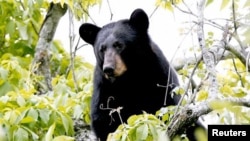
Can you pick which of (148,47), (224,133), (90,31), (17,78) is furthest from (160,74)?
(224,133)

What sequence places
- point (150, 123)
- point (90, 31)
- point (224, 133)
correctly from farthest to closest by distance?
1. point (90, 31)
2. point (150, 123)
3. point (224, 133)

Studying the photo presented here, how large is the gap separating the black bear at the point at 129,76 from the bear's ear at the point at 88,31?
0.13 metres

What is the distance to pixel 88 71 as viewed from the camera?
6.98 m

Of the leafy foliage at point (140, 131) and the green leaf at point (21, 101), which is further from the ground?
the green leaf at point (21, 101)

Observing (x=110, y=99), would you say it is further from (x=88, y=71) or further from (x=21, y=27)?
(x=21, y=27)

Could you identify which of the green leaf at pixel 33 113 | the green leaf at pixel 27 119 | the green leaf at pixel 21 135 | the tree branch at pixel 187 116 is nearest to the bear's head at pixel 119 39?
the green leaf at pixel 33 113

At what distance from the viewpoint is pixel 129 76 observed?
20.2 ft

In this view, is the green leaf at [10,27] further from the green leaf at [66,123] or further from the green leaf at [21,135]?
the green leaf at [21,135]

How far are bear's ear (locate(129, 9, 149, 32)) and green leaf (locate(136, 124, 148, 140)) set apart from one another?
260 cm

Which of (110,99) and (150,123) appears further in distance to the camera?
(110,99)

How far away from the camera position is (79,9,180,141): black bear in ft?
19.6

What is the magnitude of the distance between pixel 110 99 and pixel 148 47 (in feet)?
1.91

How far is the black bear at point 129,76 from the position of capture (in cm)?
596

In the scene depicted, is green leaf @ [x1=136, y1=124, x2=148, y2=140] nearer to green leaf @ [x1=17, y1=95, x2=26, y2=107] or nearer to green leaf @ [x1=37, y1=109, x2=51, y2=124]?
green leaf @ [x1=37, y1=109, x2=51, y2=124]
